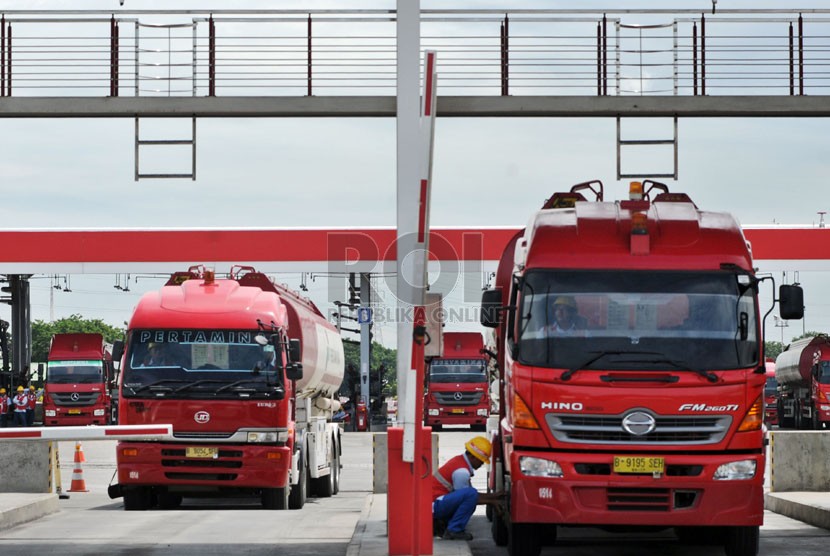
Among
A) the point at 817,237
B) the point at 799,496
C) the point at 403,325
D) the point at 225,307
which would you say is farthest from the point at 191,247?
the point at 403,325

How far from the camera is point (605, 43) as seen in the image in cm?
1523

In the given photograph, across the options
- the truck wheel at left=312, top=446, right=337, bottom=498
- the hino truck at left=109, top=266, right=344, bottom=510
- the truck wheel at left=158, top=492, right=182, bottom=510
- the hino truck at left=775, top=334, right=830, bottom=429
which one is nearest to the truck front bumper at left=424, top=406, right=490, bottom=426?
the hino truck at left=775, top=334, right=830, bottom=429

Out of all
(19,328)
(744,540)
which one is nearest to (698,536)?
(744,540)

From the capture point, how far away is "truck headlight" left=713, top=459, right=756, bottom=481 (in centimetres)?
1142

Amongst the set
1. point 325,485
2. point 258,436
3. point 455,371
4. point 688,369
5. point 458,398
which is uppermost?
point 688,369

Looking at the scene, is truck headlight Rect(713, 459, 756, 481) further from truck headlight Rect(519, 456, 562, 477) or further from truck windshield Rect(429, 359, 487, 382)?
truck windshield Rect(429, 359, 487, 382)

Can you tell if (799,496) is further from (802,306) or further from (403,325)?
(403,325)

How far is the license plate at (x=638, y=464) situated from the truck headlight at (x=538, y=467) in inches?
19.4

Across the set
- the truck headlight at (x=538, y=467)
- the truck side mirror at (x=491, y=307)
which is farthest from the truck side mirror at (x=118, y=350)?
the truck headlight at (x=538, y=467)

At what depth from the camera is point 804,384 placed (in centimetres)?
4825

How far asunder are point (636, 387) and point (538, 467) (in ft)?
3.49

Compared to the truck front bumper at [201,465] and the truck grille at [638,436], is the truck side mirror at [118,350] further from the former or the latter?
the truck grille at [638,436]

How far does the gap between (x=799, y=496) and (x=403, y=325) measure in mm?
8253

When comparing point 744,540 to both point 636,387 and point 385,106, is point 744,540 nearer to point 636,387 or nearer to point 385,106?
point 636,387
